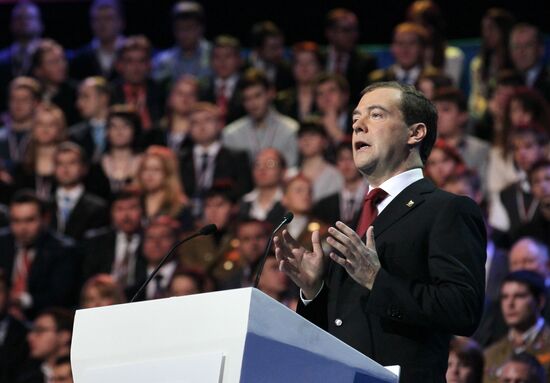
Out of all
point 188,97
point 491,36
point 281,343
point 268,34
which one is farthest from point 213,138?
point 281,343

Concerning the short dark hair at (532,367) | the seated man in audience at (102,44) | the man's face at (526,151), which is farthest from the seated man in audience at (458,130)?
the seated man in audience at (102,44)

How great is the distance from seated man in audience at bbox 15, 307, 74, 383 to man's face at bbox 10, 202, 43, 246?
3.12 feet

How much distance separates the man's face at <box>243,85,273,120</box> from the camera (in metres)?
8.25

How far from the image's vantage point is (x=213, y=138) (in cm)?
807

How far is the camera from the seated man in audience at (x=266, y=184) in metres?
7.45

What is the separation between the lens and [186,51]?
934 cm

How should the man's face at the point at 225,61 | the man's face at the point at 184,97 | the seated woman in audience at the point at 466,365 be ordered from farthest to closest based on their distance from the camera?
the man's face at the point at 225,61 → the man's face at the point at 184,97 → the seated woman in audience at the point at 466,365

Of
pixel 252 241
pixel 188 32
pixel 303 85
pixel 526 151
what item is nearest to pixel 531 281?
pixel 526 151

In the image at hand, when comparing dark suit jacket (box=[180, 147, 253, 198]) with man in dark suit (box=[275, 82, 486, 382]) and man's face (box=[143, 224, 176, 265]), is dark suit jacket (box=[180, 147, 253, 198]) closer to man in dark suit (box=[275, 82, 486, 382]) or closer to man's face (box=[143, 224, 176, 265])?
man's face (box=[143, 224, 176, 265])

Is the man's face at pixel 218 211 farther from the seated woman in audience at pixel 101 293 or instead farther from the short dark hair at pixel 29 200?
the short dark hair at pixel 29 200

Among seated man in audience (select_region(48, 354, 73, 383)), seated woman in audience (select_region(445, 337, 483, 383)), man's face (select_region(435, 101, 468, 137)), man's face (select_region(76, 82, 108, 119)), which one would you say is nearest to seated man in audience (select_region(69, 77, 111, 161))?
man's face (select_region(76, 82, 108, 119))

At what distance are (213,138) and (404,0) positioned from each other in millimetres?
2506

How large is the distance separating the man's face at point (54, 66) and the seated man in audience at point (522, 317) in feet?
16.0

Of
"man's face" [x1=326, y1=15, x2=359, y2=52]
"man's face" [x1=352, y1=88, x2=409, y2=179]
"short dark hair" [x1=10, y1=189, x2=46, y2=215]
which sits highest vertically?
"man's face" [x1=352, y1=88, x2=409, y2=179]
